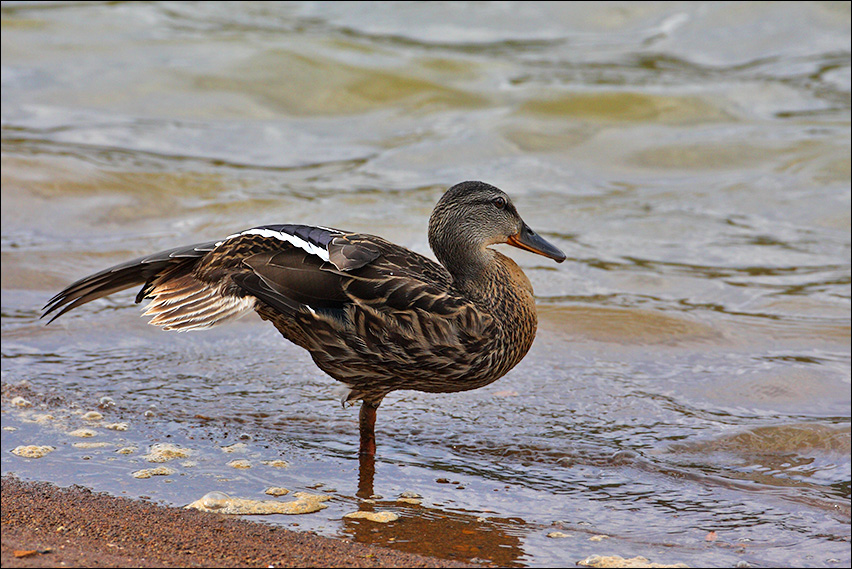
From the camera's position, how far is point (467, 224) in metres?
5.00

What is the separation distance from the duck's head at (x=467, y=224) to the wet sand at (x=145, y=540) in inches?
67.0

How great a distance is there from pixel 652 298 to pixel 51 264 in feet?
16.0

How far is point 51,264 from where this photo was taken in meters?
8.01

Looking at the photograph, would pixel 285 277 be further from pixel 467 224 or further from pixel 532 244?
pixel 532 244

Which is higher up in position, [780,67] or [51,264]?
[780,67]

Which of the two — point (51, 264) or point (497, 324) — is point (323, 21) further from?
point (497, 324)

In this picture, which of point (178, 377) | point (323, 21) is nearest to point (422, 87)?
point (323, 21)

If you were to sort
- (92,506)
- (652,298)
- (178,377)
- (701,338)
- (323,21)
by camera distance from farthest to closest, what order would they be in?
1. (323,21)
2. (652,298)
3. (701,338)
4. (178,377)
5. (92,506)

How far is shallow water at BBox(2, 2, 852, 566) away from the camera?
15.2 feet

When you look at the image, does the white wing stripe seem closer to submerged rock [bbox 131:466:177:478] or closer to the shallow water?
the shallow water

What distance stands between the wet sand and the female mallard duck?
0.96 meters

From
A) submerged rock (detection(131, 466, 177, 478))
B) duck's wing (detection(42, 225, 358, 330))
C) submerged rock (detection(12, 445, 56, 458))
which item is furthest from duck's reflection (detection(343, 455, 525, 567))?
submerged rock (detection(12, 445, 56, 458))

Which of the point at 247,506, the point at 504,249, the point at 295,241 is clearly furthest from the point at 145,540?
the point at 504,249

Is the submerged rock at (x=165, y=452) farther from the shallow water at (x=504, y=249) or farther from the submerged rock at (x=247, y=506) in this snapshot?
the submerged rock at (x=247, y=506)
